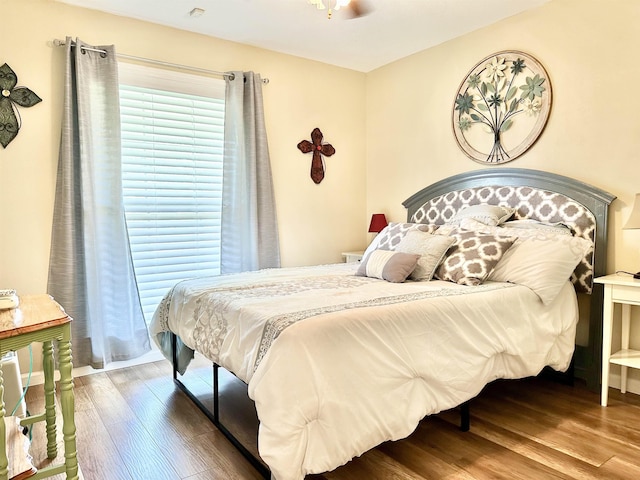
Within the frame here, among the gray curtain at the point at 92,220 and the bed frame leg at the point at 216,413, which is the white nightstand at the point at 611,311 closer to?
the bed frame leg at the point at 216,413

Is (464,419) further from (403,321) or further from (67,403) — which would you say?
(67,403)

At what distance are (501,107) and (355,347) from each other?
2.53 m

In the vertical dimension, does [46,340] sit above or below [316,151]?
below

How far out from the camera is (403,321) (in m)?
1.98

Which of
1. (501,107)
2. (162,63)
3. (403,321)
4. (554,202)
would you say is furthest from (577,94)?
(162,63)

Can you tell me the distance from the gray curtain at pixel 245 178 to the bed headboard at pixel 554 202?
1595 mm

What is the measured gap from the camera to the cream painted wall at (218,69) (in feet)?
9.72

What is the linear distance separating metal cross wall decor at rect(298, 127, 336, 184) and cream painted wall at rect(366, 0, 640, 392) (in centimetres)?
103

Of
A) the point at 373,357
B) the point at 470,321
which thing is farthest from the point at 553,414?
the point at 373,357

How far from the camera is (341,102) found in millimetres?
4559

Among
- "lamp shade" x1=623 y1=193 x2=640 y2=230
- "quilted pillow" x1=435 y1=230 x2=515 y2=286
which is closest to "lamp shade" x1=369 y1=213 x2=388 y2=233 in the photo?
"quilted pillow" x1=435 y1=230 x2=515 y2=286

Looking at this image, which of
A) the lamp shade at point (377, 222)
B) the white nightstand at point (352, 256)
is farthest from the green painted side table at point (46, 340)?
the lamp shade at point (377, 222)

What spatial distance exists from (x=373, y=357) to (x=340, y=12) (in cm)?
259

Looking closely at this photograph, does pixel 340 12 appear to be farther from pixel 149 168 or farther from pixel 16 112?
pixel 16 112
